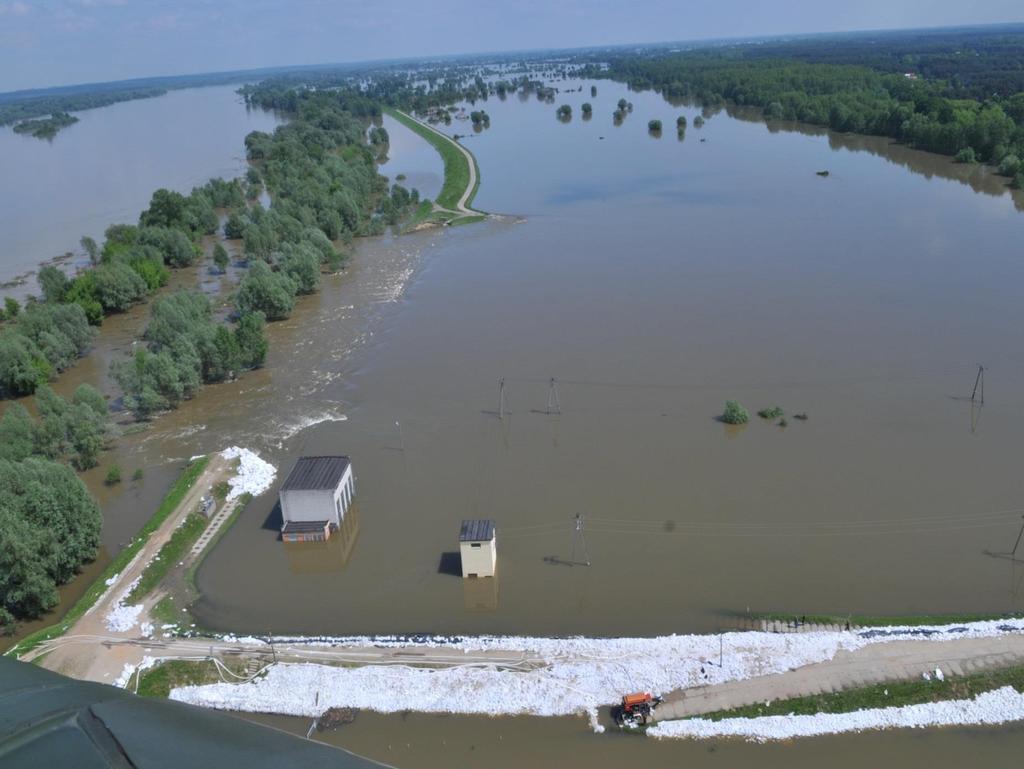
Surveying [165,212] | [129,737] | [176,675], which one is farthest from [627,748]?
[165,212]

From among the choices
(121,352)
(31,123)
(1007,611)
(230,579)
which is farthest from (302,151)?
(31,123)

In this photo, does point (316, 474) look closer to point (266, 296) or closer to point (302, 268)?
point (266, 296)

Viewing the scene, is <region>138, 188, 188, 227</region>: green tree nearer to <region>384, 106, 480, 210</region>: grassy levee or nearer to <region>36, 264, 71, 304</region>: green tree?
<region>36, 264, 71, 304</region>: green tree

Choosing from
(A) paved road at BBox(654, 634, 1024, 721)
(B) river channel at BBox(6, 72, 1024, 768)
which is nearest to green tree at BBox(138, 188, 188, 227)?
(B) river channel at BBox(6, 72, 1024, 768)

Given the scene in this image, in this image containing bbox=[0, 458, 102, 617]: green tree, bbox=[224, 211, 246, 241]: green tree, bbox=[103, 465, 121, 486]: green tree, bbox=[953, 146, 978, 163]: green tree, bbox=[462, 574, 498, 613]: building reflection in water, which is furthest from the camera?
bbox=[953, 146, 978, 163]: green tree

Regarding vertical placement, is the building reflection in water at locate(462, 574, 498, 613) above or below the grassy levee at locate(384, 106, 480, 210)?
below

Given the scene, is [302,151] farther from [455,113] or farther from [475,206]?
[455,113]
